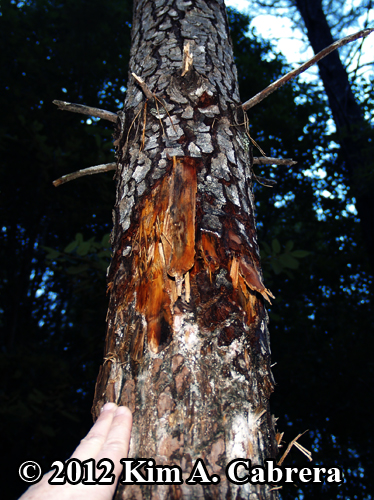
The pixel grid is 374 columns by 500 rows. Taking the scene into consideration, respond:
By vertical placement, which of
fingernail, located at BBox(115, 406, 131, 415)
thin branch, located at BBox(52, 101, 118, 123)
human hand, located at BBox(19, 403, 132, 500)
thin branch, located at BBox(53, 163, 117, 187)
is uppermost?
thin branch, located at BBox(52, 101, 118, 123)

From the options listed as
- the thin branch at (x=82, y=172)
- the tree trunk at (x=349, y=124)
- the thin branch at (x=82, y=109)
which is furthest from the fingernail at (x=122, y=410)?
the tree trunk at (x=349, y=124)

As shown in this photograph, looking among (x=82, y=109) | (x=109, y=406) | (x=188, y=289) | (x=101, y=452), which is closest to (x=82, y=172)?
(x=82, y=109)

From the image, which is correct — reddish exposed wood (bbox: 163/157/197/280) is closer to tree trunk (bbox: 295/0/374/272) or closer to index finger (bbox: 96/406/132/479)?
index finger (bbox: 96/406/132/479)

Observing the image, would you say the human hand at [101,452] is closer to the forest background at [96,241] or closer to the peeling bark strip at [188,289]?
the peeling bark strip at [188,289]

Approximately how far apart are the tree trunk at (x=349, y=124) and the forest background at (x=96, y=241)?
0.32 m

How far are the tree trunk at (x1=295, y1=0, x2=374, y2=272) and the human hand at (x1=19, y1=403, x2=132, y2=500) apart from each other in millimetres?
4326

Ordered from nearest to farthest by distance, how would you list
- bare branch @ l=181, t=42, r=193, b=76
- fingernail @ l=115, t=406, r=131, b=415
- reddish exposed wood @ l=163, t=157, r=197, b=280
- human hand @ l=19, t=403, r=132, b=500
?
1. human hand @ l=19, t=403, r=132, b=500
2. fingernail @ l=115, t=406, r=131, b=415
3. reddish exposed wood @ l=163, t=157, r=197, b=280
4. bare branch @ l=181, t=42, r=193, b=76

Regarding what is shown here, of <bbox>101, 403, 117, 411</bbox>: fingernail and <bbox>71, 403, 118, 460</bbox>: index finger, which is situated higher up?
<bbox>101, 403, 117, 411</bbox>: fingernail

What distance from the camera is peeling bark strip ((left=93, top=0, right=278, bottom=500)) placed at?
2.53 feet

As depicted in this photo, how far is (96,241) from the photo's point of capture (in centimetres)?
409

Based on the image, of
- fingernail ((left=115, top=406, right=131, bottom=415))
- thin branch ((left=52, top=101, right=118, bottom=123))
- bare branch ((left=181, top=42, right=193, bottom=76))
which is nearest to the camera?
fingernail ((left=115, top=406, right=131, bottom=415))

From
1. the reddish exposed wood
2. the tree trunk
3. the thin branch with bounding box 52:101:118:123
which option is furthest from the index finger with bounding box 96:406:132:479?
the tree trunk

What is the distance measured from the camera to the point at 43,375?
403cm

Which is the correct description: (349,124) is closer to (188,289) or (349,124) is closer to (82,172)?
(82,172)
